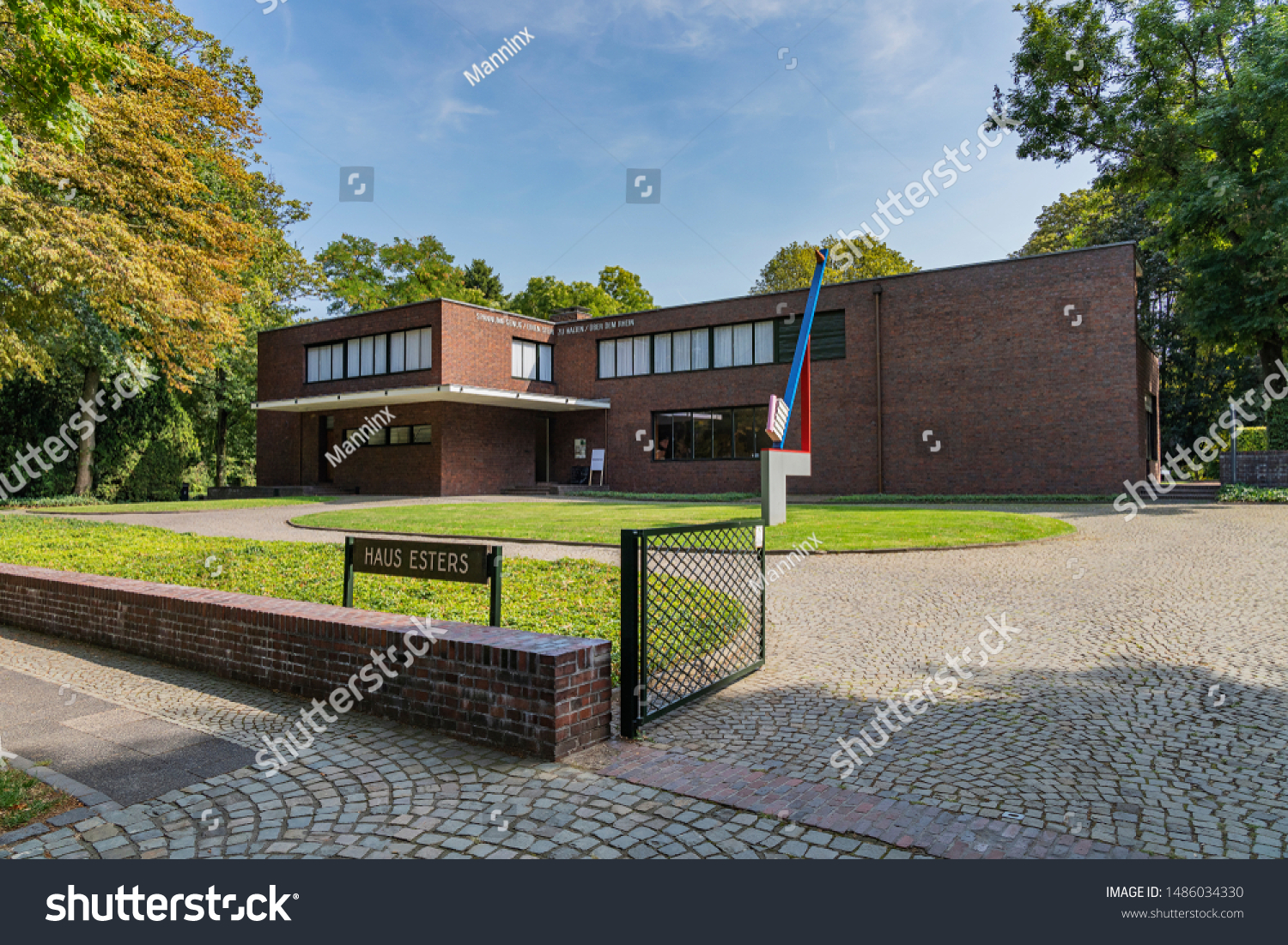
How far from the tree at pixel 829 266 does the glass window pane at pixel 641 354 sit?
9.58 metres

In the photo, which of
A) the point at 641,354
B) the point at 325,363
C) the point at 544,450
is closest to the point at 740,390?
the point at 641,354

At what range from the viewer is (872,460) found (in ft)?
80.2

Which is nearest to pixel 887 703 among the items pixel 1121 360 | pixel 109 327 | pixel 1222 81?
pixel 1121 360

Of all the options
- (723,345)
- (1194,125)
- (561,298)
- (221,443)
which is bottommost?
(221,443)

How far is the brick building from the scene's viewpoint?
2147 cm

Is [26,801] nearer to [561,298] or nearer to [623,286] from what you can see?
[561,298]

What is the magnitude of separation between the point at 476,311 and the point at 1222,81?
23183mm

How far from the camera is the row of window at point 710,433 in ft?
87.8

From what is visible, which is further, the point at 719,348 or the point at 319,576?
the point at 719,348

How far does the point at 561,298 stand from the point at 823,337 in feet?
83.2

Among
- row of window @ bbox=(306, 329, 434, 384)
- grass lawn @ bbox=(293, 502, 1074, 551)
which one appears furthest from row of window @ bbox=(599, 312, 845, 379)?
grass lawn @ bbox=(293, 502, 1074, 551)

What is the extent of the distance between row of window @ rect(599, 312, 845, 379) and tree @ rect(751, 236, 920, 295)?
9.40 m

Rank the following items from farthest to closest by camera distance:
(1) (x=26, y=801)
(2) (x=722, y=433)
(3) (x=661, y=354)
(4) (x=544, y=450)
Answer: (4) (x=544, y=450), (3) (x=661, y=354), (2) (x=722, y=433), (1) (x=26, y=801)

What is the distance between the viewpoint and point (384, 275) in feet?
147
